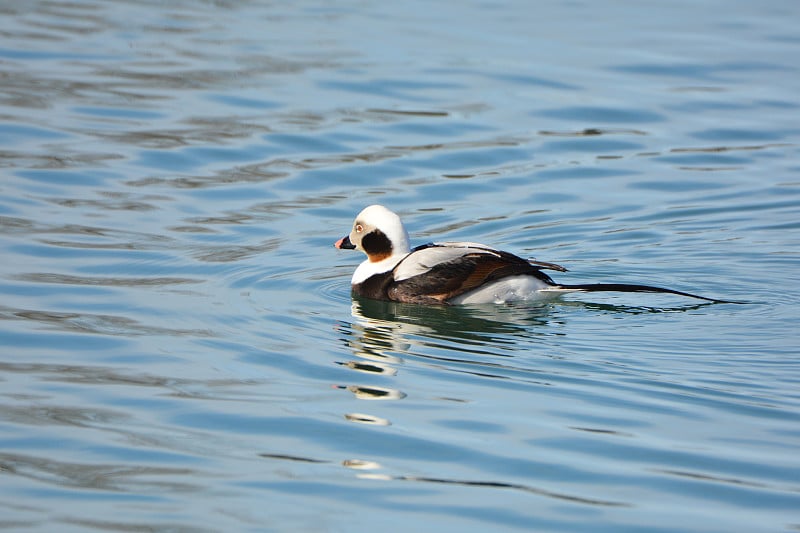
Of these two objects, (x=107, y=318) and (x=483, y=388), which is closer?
(x=483, y=388)

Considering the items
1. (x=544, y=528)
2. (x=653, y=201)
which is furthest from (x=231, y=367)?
(x=653, y=201)

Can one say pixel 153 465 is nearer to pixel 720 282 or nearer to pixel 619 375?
pixel 619 375

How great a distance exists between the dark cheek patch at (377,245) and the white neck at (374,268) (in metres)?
0.05

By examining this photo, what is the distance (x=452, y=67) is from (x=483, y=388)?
34.6ft

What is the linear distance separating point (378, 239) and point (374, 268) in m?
0.23

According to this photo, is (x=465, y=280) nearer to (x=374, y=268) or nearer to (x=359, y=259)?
(x=374, y=268)

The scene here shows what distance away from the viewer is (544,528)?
5.50m

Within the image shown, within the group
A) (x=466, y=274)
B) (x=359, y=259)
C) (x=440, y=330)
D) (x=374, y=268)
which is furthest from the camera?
(x=359, y=259)

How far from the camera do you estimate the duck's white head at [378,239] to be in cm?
990

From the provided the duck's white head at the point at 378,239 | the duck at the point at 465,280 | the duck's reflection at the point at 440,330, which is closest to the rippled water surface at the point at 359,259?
the duck's reflection at the point at 440,330

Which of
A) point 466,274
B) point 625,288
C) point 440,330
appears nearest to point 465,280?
point 466,274

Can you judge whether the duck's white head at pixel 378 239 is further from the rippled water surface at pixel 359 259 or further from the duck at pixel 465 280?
the rippled water surface at pixel 359 259

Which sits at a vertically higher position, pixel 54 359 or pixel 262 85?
pixel 262 85

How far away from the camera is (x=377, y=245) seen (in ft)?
32.8
